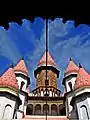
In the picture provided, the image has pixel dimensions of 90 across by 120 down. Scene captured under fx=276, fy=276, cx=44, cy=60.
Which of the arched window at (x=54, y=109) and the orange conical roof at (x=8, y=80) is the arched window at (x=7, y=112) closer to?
A: the orange conical roof at (x=8, y=80)

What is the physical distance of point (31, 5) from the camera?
4582 mm

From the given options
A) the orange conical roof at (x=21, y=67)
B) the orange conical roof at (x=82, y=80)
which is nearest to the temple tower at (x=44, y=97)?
the orange conical roof at (x=21, y=67)

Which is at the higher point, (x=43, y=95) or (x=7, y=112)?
(x=43, y=95)

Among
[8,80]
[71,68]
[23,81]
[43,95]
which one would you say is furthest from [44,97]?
[8,80]

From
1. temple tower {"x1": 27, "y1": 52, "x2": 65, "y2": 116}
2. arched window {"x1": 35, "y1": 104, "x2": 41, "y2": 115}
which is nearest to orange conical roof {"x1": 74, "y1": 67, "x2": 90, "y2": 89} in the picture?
temple tower {"x1": 27, "y1": 52, "x2": 65, "y2": 116}

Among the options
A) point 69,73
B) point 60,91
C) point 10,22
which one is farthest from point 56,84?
point 10,22

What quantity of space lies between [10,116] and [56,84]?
15062 mm

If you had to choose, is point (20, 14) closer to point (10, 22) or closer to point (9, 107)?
point (10, 22)

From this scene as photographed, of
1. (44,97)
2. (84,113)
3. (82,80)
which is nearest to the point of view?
(84,113)

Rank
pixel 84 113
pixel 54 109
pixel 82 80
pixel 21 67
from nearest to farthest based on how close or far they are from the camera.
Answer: pixel 84 113
pixel 82 80
pixel 54 109
pixel 21 67

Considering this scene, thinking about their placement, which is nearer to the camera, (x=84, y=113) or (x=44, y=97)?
(x=84, y=113)

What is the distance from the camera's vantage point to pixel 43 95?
118 ft

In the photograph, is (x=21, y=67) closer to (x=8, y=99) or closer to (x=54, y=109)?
(x=54, y=109)

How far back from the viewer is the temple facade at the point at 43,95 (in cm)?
2552
